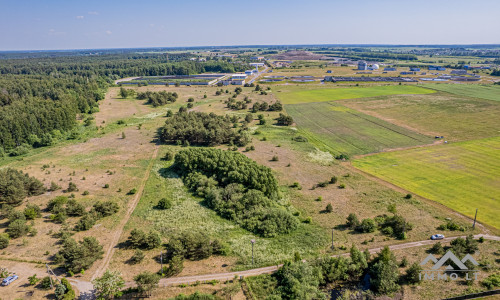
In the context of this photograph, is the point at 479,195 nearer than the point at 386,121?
Yes

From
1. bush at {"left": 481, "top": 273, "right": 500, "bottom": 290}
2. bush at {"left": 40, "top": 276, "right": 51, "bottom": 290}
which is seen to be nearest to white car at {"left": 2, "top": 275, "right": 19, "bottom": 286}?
bush at {"left": 40, "top": 276, "right": 51, "bottom": 290}

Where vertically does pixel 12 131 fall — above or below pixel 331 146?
above

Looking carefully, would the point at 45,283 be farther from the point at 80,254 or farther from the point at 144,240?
the point at 144,240

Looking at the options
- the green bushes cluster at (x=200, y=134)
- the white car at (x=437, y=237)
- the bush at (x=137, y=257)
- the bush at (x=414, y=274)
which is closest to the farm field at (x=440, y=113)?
the white car at (x=437, y=237)

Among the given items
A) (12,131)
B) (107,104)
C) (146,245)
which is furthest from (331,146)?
(107,104)

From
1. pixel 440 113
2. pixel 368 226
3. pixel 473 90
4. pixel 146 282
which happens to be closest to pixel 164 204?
pixel 146 282

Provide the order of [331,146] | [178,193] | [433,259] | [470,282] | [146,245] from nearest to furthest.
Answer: [470,282] < [433,259] < [146,245] < [178,193] < [331,146]

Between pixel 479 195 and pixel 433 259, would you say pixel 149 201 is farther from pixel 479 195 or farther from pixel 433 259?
pixel 479 195
